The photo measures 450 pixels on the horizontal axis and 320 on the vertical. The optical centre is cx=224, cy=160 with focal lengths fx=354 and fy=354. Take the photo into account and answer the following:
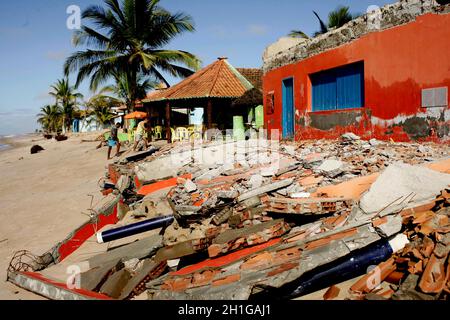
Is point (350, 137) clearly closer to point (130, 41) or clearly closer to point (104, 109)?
point (130, 41)

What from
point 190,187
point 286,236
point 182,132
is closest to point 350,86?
point 190,187

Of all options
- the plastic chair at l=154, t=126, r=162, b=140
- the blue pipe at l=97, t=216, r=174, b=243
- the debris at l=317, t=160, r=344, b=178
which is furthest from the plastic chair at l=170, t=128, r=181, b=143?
the debris at l=317, t=160, r=344, b=178

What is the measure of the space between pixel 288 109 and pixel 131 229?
7793 mm

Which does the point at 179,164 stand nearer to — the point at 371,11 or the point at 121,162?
the point at 121,162

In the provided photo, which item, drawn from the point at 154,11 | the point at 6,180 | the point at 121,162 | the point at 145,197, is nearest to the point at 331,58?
the point at 145,197

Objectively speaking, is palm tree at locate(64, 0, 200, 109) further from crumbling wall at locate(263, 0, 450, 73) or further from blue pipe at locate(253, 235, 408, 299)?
blue pipe at locate(253, 235, 408, 299)

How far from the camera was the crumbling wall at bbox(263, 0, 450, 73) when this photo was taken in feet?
24.8

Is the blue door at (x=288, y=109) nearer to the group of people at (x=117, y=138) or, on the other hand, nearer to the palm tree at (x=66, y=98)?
the group of people at (x=117, y=138)

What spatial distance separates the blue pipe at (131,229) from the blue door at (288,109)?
689cm

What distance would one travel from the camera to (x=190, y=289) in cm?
401

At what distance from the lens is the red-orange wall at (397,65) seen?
7.36 metres

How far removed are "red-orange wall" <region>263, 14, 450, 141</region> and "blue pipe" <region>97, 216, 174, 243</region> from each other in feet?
19.0

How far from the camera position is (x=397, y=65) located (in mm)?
8203

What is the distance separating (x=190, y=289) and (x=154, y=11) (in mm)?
18427
